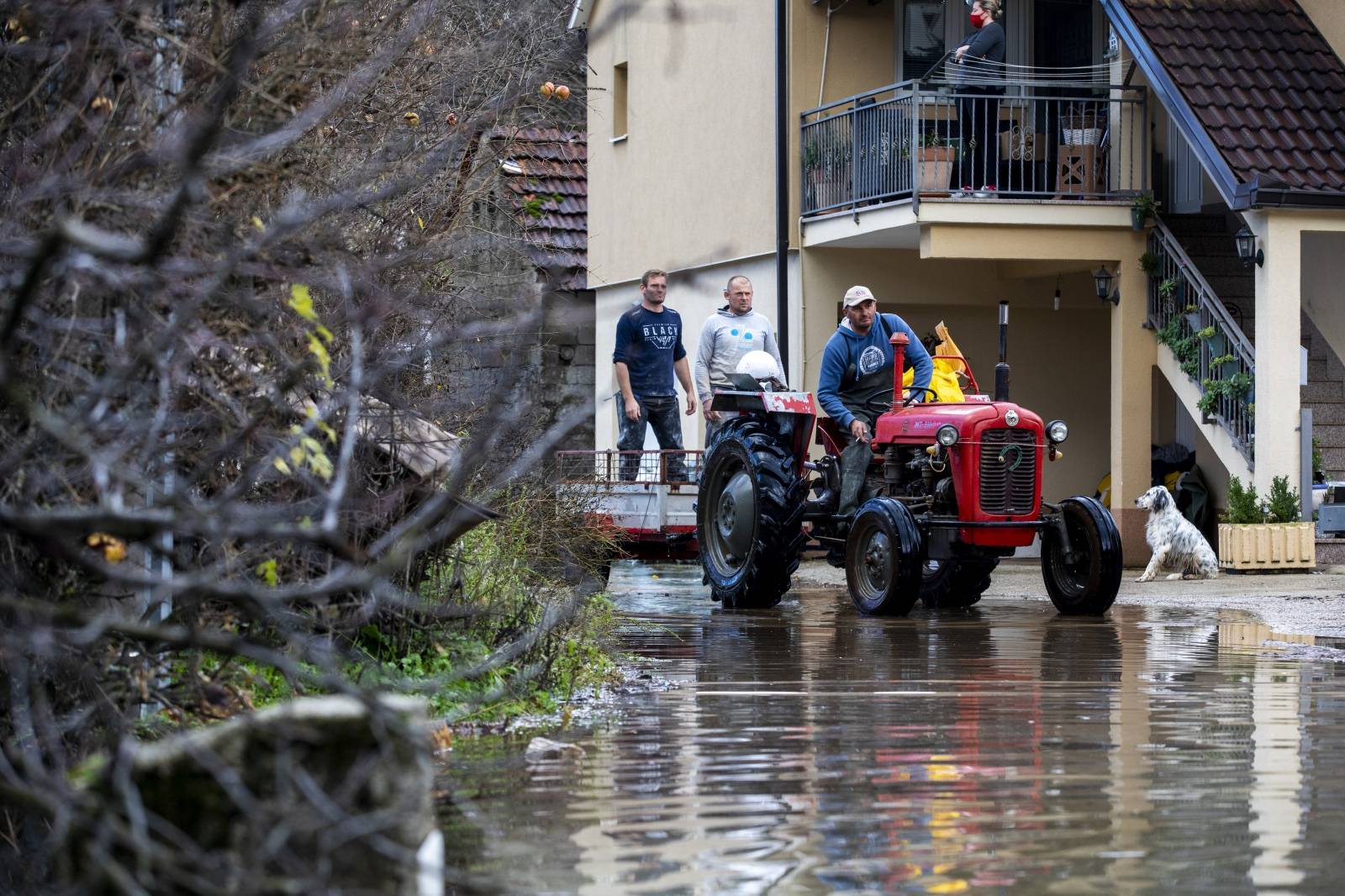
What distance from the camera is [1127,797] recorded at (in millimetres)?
6133

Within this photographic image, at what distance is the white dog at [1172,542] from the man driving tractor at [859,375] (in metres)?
3.23

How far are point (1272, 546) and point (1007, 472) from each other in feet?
14.6

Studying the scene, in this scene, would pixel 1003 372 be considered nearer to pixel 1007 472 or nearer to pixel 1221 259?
pixel 1007 472

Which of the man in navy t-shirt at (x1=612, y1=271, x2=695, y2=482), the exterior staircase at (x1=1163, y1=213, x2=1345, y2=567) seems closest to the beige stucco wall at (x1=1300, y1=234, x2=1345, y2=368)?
the exterior staircase at (x1=1163, y1=213, x2=1345, y2=567)

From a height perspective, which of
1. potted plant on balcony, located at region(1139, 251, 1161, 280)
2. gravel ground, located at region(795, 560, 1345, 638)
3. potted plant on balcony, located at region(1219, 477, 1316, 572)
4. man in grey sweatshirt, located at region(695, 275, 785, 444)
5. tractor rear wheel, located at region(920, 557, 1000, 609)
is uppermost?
potted plant on balcony, located at region(1139, 251, 1161, 280)

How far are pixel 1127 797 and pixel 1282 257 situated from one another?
1147 centimetres

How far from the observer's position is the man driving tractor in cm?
1350

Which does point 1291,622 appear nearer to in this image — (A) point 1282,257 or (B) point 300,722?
(A) point 1282,257

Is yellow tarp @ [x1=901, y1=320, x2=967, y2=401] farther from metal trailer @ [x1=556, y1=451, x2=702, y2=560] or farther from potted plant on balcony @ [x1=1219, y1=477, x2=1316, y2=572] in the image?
potted plant on balcony @ [x1=1219, y1=477, x2=1316, y2=572]

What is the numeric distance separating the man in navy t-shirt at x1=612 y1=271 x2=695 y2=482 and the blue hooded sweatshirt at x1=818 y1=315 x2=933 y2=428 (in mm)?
2410

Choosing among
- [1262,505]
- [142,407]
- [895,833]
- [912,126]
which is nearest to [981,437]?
[1262,505]

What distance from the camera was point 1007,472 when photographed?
12.9m

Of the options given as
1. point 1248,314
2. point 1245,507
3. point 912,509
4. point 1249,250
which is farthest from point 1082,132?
point 912,509

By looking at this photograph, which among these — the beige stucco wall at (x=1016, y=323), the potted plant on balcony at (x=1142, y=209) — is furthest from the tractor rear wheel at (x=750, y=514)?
the beige stucco wall at (x=1016, y=323)
